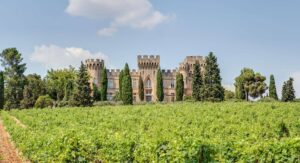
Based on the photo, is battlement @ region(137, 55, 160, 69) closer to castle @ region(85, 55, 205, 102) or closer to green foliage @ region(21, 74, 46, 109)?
castle @ region(85, 55, 205, 102)

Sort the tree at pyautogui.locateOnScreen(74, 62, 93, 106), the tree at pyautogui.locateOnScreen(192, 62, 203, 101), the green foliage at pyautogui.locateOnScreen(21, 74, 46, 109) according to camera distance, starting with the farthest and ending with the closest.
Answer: the green foliage at pyautogui.locateOnScreen(21, 74, 46, 109) → the tree at pyautogui.locateOnScreen(192, 62, 203, 101) → the tree at pyautogui.locateOnScreen(74, 62, 93, 106)

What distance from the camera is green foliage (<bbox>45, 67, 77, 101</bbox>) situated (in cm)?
6350

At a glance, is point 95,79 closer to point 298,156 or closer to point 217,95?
point 217,95

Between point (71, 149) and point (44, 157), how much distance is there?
2.20 m

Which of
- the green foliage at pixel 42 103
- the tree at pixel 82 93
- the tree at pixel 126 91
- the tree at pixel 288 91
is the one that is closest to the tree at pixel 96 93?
the tree at pixel 126 91

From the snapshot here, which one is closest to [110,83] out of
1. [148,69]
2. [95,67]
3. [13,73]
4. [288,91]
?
[95,67]

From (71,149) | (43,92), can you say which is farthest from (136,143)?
(43,92)

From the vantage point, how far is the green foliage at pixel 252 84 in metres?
71.5

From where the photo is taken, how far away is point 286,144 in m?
9.03

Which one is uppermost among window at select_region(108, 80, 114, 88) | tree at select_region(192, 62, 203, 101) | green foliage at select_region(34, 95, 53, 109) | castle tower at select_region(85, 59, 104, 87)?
castle tower at select_region(85, 59, 104, 87)

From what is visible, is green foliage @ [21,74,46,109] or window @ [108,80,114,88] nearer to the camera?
green foliage @ [21,74,46,109]

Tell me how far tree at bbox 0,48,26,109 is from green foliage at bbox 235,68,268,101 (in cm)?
3466

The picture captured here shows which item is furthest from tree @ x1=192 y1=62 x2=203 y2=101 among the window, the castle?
the window

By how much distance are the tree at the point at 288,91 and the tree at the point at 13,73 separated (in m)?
38.7
